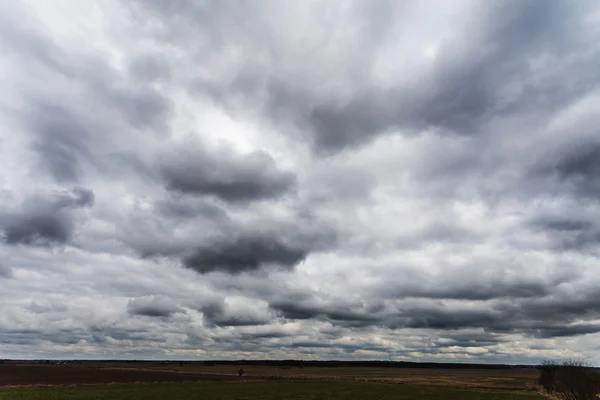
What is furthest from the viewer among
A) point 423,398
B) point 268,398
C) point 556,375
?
point 423,398

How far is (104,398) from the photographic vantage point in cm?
7419

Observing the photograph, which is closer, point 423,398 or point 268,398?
point 268,398

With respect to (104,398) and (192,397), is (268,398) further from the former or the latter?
(104,398)

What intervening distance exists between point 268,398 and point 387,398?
77.5ft

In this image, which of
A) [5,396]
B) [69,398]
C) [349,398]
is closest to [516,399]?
[349,398]

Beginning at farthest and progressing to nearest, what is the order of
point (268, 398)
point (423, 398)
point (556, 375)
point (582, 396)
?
point (423, 398), point (268, 398), point (556, 375), point (582, 396)

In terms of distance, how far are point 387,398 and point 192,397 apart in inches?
1492

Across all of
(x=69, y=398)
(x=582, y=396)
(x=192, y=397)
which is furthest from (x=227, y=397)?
(x=582, y=396)

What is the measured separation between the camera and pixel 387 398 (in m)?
81.3

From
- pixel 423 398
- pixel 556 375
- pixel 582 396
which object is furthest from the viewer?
pixel 423 398

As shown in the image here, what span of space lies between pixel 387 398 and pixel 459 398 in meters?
18.4

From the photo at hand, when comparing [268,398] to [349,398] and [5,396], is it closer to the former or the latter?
[349,398]

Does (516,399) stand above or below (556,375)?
below

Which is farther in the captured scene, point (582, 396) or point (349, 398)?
point (349, 398)
